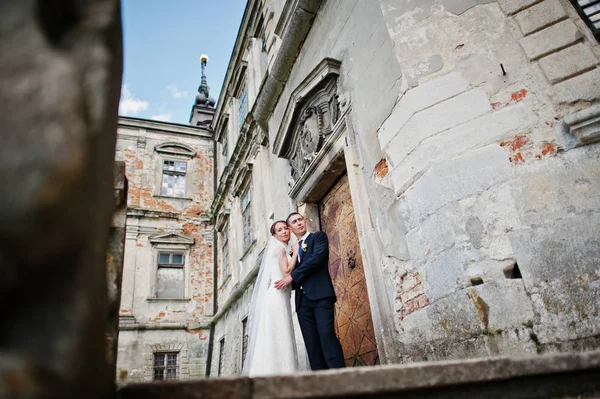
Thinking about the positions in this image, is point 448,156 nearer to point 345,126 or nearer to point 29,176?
point 345,126

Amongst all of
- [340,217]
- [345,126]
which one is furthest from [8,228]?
[340,217]

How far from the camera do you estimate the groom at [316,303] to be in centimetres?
348

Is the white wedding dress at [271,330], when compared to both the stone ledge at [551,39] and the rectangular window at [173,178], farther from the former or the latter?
the rectangular window at [173,178]

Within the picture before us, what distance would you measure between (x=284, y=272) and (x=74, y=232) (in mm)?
3345

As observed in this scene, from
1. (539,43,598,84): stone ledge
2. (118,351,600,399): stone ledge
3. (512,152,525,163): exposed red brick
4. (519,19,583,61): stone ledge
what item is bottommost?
(118,351,600,399): stone ledge

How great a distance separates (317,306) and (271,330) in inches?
18.6

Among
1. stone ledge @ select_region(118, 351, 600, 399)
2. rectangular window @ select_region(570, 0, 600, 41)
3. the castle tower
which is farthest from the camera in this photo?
the castle tower

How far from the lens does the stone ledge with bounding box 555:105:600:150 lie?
9.24 ft

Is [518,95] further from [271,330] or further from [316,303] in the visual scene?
[271,330]

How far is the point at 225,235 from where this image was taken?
47.6 feet

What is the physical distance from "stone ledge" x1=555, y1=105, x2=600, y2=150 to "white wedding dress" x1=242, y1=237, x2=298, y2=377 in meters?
2.65

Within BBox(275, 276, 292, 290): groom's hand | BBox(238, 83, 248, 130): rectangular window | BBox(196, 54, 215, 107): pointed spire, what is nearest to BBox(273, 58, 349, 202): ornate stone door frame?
BBox(275, 276, 292, 290): groom's hand

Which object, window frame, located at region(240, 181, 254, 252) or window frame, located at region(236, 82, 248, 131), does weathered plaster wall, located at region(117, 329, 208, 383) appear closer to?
window frame, located at region(240, 181, 254, 252)

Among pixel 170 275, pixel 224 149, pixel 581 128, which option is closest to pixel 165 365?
pixel 170 275
